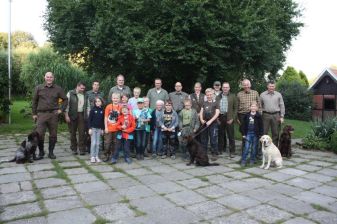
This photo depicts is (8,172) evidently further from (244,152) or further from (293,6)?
(293,6)

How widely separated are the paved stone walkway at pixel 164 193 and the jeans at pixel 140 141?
1.68 feet

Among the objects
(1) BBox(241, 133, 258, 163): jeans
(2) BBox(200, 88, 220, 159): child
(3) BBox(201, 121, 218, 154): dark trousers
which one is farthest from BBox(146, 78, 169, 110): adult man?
(1) BBox(241, 133, 258, 163): jeans

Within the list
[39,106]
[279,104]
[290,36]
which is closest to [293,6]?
[290,36]

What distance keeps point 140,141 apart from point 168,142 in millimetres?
796

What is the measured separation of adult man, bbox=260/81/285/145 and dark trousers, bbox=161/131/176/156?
97.3 inches

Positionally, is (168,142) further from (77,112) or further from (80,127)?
(77,112)

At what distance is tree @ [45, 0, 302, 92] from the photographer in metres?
9.69

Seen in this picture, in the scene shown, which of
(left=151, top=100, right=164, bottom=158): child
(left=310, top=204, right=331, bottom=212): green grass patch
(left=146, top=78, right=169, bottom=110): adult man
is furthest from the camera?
(left=146, top=78, right=169, bottom=110): adult man

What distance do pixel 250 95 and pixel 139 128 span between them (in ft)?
10.1

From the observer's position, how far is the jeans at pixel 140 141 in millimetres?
8469

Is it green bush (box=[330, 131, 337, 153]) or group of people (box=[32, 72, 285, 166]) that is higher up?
group of people (box=[32, 72, 285, 166])

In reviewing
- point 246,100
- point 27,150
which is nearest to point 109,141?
point 27,150

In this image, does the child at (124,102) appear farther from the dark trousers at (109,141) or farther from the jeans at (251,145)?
the jeans at (251,145)

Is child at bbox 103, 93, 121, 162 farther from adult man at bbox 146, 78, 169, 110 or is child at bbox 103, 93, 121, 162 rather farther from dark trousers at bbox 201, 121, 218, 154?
dark trousers at bbox 201, 121, 218, 154
